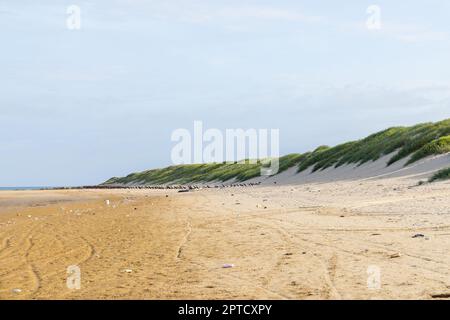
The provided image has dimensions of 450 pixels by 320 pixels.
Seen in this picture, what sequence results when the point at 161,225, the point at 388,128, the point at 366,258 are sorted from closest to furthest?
the point at 366,258 → the point at 161,225 → the point at 388,128

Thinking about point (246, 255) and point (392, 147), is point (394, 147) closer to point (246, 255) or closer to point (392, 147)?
point (392, 147)

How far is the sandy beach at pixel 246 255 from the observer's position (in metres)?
8.34

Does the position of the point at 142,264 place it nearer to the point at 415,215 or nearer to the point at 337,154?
the point at 415,215

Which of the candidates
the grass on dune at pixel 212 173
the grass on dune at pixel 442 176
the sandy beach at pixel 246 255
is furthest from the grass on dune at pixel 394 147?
the sandy beach at pixel 246 255

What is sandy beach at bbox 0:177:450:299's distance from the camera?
27.4 feet

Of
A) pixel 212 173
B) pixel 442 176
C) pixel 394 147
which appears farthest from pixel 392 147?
pixel 212 173

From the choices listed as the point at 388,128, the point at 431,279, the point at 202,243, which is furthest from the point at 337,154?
the point at 431,279

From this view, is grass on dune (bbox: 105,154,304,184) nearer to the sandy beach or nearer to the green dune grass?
the green dune grass

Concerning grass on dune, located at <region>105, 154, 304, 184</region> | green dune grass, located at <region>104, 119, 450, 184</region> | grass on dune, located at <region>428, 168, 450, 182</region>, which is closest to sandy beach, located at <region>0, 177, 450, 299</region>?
grass on dune, located at <region>428, 168, 450, 182</region>

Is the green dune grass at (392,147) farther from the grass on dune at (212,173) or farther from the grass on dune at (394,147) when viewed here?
the grass on dune at (212,173)

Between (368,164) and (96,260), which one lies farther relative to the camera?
(368,164)
